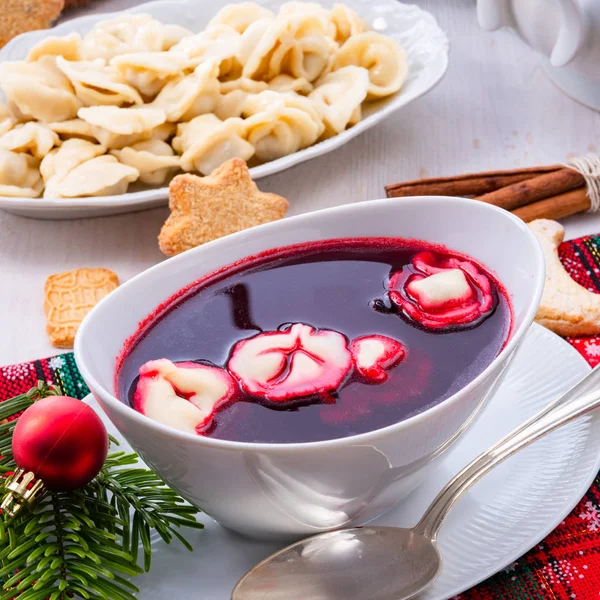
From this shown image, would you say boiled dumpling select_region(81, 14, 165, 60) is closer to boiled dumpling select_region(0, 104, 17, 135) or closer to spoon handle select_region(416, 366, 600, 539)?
boiled dumpling select_region(0, 104, 17, 135)

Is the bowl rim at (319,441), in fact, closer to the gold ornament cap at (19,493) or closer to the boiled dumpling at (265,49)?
the gold ornament cap at (19,493)

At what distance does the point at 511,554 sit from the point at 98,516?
0.41 metres

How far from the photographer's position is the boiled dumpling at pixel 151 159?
5.20 feet

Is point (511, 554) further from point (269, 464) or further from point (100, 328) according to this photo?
point (100, 328)

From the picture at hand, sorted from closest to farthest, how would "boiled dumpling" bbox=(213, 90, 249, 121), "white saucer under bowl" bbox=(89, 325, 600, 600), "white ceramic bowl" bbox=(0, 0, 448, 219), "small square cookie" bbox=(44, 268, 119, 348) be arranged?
"white saucer under bowl" bbox=(89, 325, 600, 600) < "small square cookie" bbox=(44, 268, 119, 348) < "white ceramic bowl" bbox=(0, 0, 448, 219) < "boiled dumpling" bbox=(213, 90, 249, 121)

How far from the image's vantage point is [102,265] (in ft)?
5.08

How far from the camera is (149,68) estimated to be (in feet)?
5.60

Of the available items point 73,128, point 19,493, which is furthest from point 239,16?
point 19,493

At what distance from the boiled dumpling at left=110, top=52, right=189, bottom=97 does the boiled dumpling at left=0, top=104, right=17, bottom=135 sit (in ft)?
0.76

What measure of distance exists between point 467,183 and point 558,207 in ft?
0.61

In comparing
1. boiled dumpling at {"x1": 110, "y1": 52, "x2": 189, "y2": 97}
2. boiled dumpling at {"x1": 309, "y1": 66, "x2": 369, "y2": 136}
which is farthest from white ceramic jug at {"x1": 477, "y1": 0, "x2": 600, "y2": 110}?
boiled dumpling at {"x1": 110, "y1": 52, "x2": 189, "y2": 97}

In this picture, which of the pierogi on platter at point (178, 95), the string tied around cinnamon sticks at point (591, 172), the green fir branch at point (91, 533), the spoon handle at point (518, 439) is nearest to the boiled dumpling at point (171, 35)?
the pierogi on platter at point (178, 95)

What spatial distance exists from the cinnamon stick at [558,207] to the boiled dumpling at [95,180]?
2.36ft

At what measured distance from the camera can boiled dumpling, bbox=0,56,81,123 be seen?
168 centimetres
